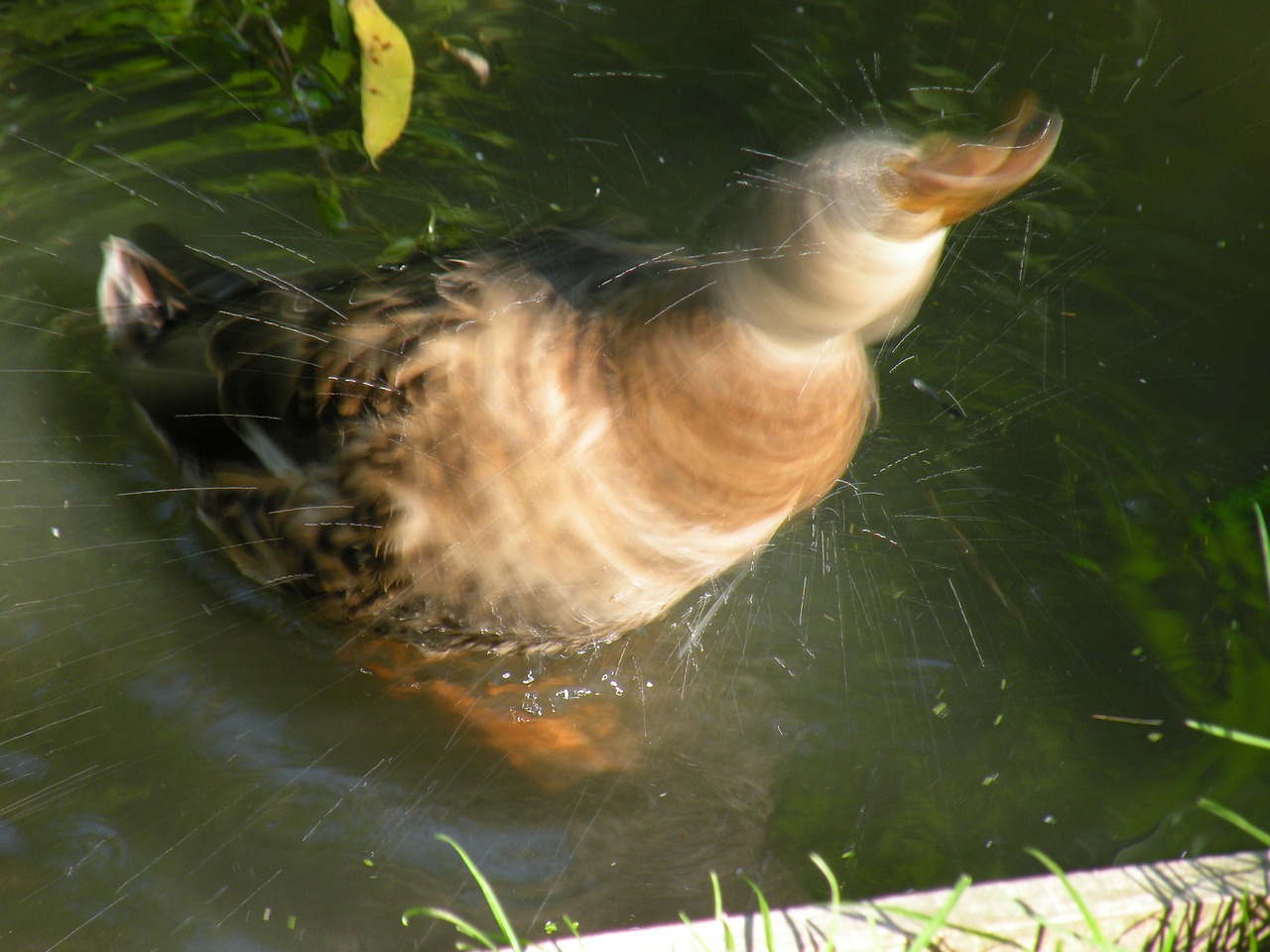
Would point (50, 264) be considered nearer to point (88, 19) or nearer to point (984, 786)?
point (88, 19)

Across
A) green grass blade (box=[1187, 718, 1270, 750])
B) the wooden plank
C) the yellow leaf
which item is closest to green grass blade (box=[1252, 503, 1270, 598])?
green grass blade (box=[1187, 718, 1270, 750])

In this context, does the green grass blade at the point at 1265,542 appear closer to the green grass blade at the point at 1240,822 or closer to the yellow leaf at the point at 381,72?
the green grass blade at the point at 1240,822

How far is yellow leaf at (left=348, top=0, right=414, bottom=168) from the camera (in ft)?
5.04

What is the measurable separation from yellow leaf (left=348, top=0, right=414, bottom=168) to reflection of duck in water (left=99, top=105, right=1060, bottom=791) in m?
0.28

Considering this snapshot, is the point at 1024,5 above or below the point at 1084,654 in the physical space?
above

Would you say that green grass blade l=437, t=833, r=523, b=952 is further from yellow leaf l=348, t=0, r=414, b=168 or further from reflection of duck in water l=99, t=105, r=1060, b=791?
yellow leaf l=348, t=0, r=414, b=168

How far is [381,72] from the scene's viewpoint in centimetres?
165

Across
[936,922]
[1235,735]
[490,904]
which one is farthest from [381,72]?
[1235,735]

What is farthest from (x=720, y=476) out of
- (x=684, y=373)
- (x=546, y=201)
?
(x=546, y=201)

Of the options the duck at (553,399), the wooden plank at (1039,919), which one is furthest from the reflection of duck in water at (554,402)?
the wooden plank at (1039,919)

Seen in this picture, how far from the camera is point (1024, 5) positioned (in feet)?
7.82

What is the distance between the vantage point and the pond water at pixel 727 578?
1948mm

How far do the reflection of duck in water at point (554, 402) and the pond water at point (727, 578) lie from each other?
335 mm

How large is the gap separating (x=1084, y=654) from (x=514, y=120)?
1.98m
